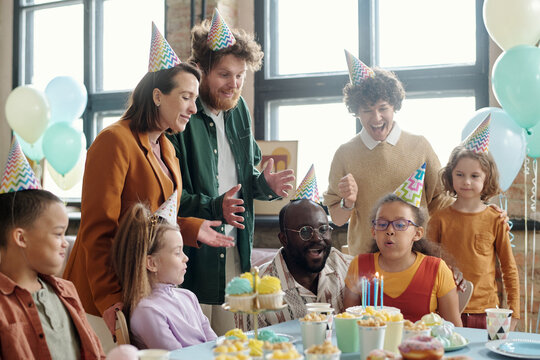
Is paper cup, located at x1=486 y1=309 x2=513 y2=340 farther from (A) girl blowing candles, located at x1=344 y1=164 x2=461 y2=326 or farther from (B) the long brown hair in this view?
(B) the long brown hair

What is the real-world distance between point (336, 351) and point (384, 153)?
1570 millimetres

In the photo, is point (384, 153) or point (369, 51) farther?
point (369, 51)

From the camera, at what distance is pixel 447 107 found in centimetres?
422

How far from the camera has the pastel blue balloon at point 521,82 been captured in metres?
2.89

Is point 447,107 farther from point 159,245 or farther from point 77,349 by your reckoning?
point 77,349

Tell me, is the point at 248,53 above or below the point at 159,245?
above

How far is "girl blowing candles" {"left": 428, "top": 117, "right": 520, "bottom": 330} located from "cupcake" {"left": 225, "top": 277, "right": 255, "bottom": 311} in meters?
1.43

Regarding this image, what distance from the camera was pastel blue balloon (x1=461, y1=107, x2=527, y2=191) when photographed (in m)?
3.06

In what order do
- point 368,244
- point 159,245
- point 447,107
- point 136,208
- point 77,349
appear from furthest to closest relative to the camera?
1. point 447,107
2. point 368,244
3. point 159,245
4. point 136,208
5. point 77,349

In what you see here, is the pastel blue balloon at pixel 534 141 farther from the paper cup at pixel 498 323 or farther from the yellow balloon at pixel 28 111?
the yellow balloon at pixel 28 111

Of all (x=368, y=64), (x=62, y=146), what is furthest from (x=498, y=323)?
(x=62, y=146)

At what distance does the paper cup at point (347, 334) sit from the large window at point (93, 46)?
13.2 feet

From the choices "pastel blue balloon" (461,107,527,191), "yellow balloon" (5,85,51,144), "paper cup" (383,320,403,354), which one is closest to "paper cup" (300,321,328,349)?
"paper cup" (383,320,403,354)

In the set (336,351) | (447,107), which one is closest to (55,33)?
(447,107)
